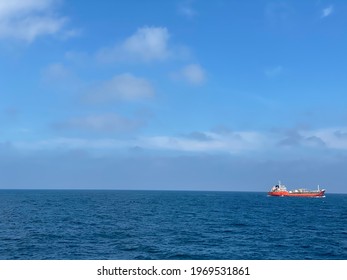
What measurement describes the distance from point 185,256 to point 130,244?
9761 millimetres

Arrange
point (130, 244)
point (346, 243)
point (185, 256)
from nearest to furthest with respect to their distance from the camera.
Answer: point (185, 256), point (130, 244), point (346, 243)

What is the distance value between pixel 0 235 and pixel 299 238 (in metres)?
48.3

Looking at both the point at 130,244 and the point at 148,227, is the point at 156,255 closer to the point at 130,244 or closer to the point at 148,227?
the point at 130,244

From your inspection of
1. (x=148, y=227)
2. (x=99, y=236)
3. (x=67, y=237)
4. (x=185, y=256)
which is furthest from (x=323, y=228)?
(x=67, y=237)

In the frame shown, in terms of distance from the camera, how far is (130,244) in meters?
44.8

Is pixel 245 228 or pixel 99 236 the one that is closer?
pixel 99 236
